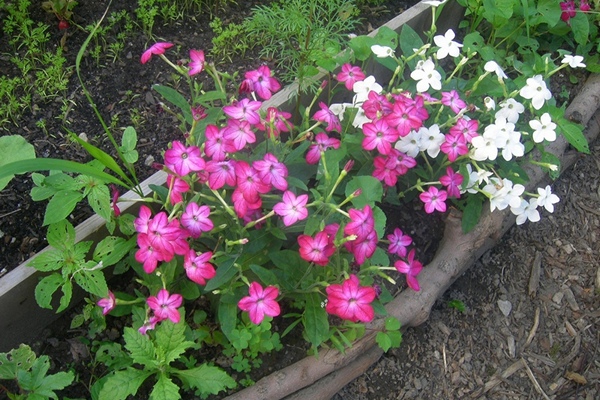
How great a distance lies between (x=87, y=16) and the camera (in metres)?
2.43

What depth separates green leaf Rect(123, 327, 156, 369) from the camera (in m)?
1.62

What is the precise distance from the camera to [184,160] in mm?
1550

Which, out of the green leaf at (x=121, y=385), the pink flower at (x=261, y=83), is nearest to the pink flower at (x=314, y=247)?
the pink flower at (x=261, y=83)

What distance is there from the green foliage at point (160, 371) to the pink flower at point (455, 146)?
0.90 metres

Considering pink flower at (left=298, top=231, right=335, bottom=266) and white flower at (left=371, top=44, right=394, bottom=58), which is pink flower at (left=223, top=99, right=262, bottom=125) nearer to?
pink flower at (left=298, top=231, right=335, bottom=266)

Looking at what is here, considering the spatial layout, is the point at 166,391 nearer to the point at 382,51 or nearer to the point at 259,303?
the point at 259,303

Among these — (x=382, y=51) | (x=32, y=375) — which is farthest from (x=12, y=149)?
(x=382, y=51)

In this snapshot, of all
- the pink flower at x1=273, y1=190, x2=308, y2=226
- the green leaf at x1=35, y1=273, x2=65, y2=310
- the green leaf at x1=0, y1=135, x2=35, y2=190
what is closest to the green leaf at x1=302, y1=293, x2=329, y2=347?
the pink flower at x1=273, y1=190, x2=308, y2=226

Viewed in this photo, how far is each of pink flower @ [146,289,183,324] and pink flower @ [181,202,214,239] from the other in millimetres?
185

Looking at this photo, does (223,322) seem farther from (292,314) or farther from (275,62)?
(275,62)

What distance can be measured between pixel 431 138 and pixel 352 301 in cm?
65

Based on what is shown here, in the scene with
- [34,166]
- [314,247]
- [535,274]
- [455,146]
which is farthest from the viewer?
[535,274]

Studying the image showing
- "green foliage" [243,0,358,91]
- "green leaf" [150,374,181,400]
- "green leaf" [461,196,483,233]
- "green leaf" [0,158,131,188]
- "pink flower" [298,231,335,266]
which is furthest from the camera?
"green leaf" [461,196,483,233]

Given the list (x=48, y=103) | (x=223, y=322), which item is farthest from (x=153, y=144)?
(x=223, y=322)
